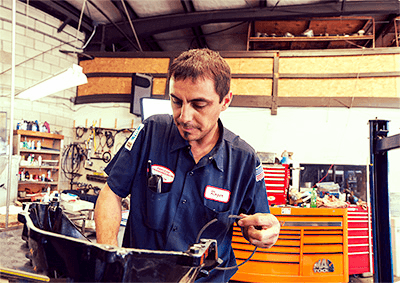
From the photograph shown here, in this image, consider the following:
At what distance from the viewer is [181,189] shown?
3.43 feet

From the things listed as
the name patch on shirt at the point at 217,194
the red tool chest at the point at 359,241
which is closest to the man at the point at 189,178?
the name patch on shirt at the point at 217,194

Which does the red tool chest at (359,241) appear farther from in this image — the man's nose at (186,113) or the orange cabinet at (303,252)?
the man's nose at (186,113)

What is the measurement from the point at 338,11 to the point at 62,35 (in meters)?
4.93

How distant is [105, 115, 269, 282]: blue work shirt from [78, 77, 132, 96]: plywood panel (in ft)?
13.3

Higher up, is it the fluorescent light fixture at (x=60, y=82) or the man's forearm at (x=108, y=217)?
the fluorescent light fixture at (x=60, y=82)

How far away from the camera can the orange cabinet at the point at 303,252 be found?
2850mm

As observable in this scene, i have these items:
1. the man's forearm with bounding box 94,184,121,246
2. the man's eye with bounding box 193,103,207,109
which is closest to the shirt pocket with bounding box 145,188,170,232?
the man's forearm with bounding box 94,184,121,246

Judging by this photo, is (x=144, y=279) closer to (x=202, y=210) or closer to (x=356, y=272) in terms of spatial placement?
(x=202, y=210)

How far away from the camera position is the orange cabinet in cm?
285

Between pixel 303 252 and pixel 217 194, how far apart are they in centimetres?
228

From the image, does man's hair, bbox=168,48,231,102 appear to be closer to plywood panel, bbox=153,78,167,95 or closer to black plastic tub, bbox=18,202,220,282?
black plastic tub, bbox=18,202,220,282

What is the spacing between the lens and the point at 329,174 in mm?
4121

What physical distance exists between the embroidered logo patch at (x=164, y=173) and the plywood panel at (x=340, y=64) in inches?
151

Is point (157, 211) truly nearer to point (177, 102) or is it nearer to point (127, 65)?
point (177, 102)
